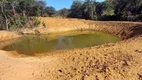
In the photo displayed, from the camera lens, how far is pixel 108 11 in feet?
135

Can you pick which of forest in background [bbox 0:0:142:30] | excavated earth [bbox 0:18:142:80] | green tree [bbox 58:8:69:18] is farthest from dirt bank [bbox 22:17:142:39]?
green tree [bbox 58:8:69:18]

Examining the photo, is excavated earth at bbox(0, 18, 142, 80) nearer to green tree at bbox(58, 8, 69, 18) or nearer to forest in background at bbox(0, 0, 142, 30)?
forest in background at bbox(0, 0, 142, 30)

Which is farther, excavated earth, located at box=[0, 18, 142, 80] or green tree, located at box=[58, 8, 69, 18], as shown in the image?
green tree, located at box=[58, 8, 69, 18]

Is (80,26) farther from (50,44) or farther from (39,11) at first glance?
(50,44)

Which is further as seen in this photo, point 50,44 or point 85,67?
point 50,44

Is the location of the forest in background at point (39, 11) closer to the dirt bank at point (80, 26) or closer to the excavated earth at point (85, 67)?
the dirt bank at point (80, 26)

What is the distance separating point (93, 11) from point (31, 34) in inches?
843

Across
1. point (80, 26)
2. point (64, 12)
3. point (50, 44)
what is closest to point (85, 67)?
point (50, 44)

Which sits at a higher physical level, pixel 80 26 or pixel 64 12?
pixel 64 12

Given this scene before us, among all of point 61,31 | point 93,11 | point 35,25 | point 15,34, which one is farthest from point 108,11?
point 15,34

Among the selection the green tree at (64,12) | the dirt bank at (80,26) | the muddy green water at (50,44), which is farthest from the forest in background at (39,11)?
the green tree at (64,12)

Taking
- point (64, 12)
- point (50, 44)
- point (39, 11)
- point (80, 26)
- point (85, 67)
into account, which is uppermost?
point (64, 12)

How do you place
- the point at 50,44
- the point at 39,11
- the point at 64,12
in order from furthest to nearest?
the point at 64,12 → the point at 39,11 → the point at 50,44

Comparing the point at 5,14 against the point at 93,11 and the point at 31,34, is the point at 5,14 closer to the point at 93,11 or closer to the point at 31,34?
the point at 31,34
